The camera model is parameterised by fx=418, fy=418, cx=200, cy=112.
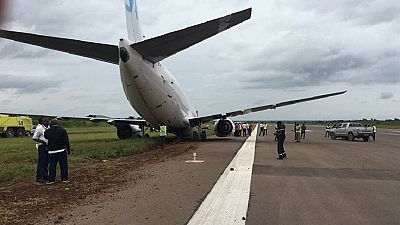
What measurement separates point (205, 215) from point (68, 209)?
242 centimetres

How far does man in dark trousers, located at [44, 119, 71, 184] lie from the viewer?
34.7 ft

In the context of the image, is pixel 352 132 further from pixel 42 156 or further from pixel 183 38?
pixel 42 156

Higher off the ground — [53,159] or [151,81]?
[151,81]

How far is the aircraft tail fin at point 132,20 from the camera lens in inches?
933

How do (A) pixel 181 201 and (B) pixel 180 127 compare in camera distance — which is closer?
(A) pixel 181 201

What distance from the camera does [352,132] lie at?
3672 centimetres

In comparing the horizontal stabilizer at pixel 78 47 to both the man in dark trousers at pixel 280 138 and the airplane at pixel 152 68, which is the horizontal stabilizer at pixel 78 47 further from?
the man in dark trousers at pixel 280 138

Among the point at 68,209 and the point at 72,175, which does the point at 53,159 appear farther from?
the point at 68,209

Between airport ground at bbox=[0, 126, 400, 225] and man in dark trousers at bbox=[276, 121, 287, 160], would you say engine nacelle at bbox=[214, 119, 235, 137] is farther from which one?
airport ground at bbox=[0, 126, 400, 225]

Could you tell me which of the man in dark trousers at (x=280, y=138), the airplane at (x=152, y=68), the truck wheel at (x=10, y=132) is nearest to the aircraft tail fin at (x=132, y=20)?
the airplane at (x=152, y=68)

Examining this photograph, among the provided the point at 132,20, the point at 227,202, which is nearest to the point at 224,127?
the point at 132,20

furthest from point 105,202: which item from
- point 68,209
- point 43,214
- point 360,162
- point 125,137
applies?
point 125,137

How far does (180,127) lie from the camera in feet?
106

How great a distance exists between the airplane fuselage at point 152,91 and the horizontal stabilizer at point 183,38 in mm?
689
